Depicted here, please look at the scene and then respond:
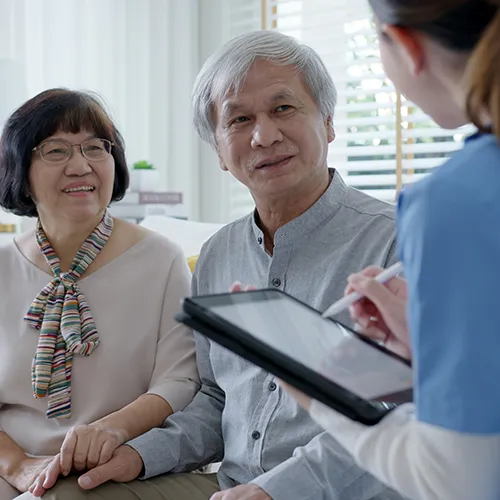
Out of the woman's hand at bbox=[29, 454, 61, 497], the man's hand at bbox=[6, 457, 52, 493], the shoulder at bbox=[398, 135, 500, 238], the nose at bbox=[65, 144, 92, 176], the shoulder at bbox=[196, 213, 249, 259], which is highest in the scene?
the shoulder at bbox=[398, 135, 500, 238]

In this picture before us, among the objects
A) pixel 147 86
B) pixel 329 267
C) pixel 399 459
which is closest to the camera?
pixel 399 459

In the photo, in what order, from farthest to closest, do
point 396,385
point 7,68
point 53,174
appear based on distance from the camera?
1. point 7,68
2. point 53,174
3. point 396,385

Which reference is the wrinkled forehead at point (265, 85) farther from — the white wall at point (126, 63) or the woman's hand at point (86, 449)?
the white wall at point (126, 63)

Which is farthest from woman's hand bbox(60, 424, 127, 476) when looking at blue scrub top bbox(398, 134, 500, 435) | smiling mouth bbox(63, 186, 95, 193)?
blue scrub top bbox(398, 134, 500, 435)

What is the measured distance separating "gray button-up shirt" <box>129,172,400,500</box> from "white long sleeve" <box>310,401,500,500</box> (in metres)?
0.52

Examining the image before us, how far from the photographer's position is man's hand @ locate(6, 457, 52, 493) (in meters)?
1.57

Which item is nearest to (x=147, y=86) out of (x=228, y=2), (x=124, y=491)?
(x=228, y=2)

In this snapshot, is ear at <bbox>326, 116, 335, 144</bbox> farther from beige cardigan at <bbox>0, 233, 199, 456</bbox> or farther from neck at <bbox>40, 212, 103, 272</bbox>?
neck at <bbox>40, 212, 103, 272</bbox>

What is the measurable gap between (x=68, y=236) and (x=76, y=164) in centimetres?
17

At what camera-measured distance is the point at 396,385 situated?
0.82 m

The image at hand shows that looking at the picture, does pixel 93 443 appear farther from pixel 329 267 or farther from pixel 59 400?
pixel 329 267

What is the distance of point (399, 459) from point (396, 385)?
A: 12cm

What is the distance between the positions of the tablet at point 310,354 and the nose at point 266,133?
59 cm

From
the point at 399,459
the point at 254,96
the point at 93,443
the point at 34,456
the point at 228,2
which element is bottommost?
the point at 34,456
